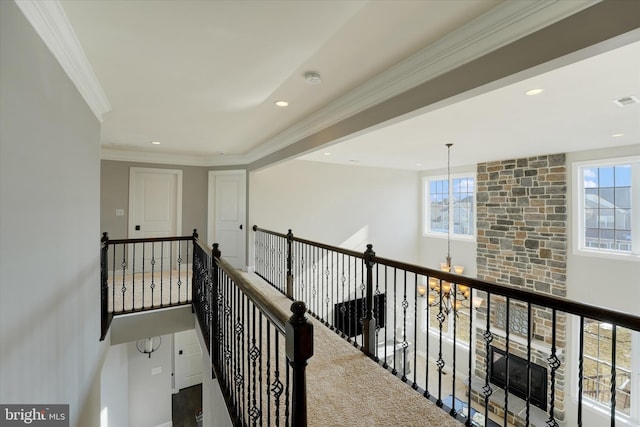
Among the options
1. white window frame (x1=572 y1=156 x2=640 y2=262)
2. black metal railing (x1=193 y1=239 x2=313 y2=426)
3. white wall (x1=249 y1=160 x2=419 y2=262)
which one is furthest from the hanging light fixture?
white window frame (x1=572 y1=156 x2=640 y2=262)

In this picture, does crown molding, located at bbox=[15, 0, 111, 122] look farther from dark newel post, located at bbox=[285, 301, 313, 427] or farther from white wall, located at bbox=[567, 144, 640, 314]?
white wall, located at bbox=[567, 144, 640, 314]

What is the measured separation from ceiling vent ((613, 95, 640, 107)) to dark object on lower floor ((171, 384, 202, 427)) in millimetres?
8561

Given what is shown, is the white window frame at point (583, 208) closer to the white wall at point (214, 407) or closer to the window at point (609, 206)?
the window at point (609, 206)

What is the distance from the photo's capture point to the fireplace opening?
5.27 m

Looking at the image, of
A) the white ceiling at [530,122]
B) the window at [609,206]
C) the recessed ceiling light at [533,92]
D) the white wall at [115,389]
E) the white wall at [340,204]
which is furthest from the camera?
the white wall at [340,204]

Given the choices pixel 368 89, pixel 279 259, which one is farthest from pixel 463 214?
pixel 368 89

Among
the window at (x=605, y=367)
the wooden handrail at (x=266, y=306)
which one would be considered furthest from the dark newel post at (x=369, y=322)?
the window at (x=605, y=367)

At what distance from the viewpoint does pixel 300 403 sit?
1070 mm

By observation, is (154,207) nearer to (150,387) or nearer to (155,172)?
(155,172)

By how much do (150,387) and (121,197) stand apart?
4.02 metres

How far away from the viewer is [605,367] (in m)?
4.73

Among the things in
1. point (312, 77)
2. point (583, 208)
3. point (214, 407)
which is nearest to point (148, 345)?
point (214, 407)

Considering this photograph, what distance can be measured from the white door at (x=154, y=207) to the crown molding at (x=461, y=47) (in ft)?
14.3

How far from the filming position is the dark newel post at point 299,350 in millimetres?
1025
